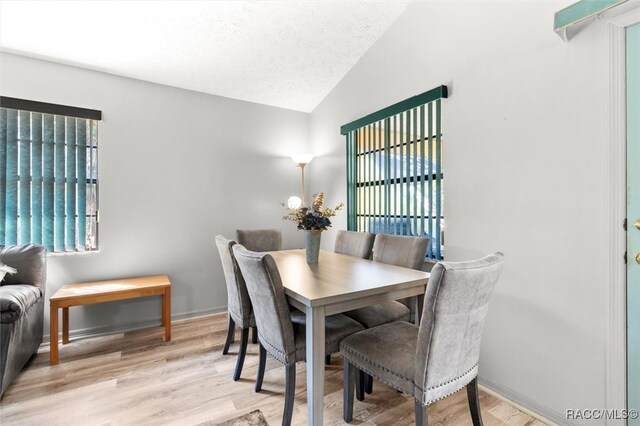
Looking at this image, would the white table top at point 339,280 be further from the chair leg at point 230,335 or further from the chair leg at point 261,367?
the chair leg at point 230,335

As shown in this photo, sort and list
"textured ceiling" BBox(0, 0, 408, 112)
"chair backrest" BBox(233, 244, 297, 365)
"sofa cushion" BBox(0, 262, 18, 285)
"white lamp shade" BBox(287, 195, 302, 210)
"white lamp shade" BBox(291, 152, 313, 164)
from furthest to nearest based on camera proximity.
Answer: "white lamp shade" BBox(287, 195, 302, 210), "white lamp shade" BBox(291, 152, 313, 164), "textured ceiling" BBox(0, 0, 408, 112), "sofa cushion" BBox(0, 262, 18, 285), "chair backrest" BBox(233, 244, 297, 365)

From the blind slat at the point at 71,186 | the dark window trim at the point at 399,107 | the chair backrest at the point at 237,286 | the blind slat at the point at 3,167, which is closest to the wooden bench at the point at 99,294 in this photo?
the blind slat at the point at 71,186

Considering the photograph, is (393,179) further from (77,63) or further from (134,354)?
(77,63)

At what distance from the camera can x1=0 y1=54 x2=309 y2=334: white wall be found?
2793mm

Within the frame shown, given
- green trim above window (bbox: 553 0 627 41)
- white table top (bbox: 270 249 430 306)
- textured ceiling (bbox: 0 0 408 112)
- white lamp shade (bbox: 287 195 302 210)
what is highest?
textured ceiling (bbox: 0 0 408 112)

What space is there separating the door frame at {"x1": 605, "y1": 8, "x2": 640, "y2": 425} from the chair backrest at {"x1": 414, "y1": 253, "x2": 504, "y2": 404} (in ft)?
2.29

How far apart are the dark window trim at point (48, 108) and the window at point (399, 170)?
98.3 inches

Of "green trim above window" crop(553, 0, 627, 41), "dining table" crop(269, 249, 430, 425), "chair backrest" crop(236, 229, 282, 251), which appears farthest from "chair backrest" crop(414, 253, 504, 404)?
"chair backrest" crop(236, 229, 282, 251)

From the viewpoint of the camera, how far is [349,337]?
1.67m

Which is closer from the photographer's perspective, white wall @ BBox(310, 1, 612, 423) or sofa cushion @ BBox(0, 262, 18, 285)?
white wall @ BBox(310, 1, 612, 423)

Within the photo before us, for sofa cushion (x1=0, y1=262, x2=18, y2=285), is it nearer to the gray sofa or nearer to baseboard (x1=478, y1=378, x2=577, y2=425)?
the gray sofa

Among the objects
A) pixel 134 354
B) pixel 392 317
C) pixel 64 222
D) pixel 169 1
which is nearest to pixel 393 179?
pixel 392 317

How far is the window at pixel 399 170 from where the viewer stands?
2.42 m

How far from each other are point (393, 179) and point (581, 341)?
1.76 meters
